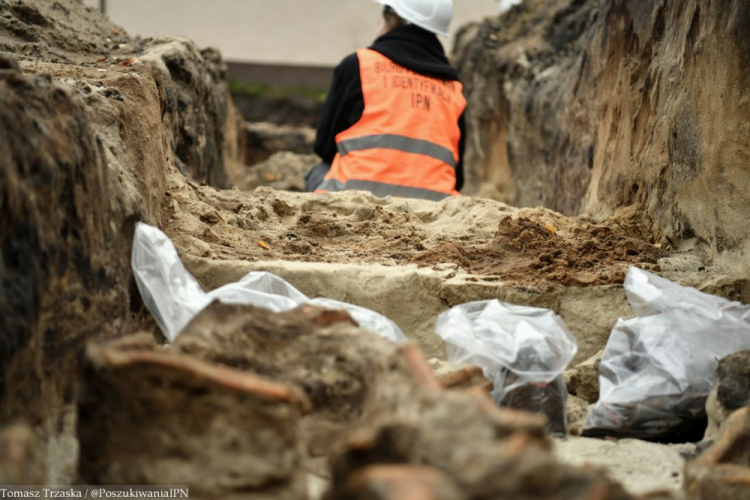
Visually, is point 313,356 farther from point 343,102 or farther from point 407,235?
point 343,102

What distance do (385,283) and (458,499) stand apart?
4.86 ft

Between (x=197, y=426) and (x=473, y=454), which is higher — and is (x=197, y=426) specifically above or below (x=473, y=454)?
below

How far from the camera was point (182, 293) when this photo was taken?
2.33 m

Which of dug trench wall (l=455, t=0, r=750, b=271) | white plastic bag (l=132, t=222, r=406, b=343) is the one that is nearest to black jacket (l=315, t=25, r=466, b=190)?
dug trench wall (l=455, t=0, r=750, b=271)

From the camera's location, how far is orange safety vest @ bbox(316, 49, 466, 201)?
445 centimetres

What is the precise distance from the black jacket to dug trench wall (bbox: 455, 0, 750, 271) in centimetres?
78

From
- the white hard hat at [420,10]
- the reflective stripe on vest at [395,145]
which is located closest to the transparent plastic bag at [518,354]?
the reflective stripe on vest at [395,145]

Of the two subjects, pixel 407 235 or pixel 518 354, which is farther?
pixel 407 235

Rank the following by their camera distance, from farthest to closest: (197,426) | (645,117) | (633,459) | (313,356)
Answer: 1. (645,117)
2. (633,459)
3. (313,356)
4. (197,426)

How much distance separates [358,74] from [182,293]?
262cm

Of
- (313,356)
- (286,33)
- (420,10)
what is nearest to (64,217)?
(313,356)

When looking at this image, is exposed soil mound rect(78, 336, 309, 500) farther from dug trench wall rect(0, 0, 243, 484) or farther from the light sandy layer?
the light sandy layer

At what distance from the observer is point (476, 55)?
24.3ft

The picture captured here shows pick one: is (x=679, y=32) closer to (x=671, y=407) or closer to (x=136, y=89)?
(x=671, y=407)
